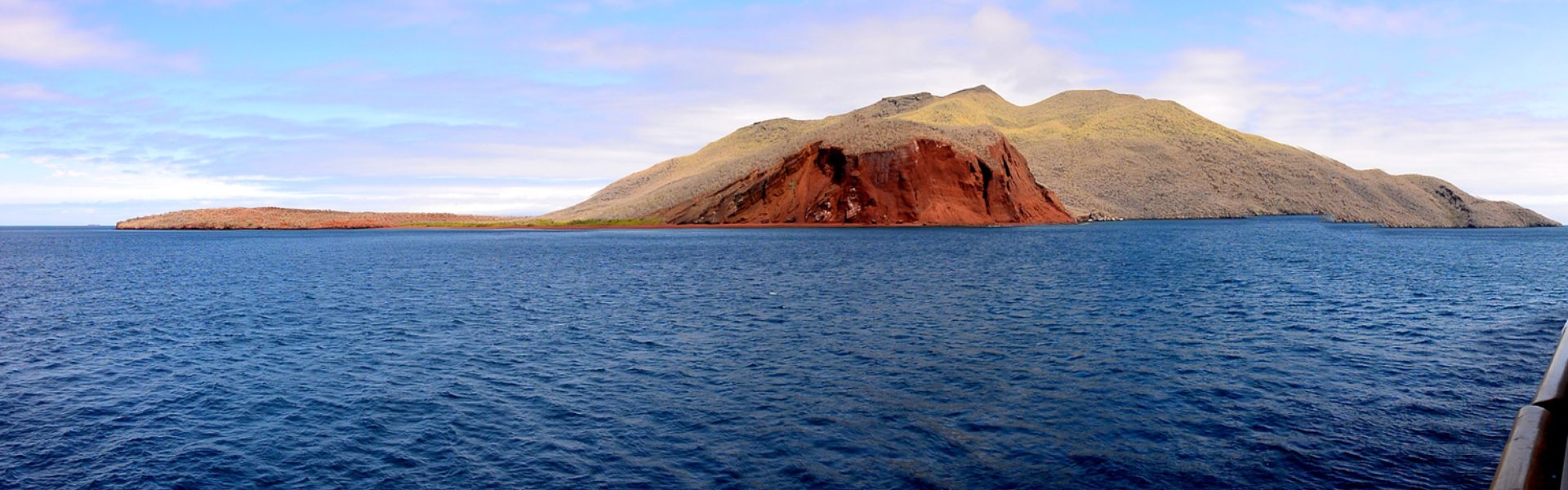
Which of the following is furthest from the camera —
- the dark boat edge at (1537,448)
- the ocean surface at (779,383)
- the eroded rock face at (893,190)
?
the eroded rock face at (893,190)

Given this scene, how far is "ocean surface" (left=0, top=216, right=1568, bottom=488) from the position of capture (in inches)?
611

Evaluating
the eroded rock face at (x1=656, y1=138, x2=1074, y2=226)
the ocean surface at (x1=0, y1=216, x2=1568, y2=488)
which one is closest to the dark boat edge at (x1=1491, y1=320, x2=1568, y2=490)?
the ocean surface at (x1=0, y1=216, x2=1568, y2=488)

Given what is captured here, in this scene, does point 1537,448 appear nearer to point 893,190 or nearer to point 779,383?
point 779,383

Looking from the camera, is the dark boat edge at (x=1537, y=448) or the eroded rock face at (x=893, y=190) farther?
the eroded rock face at (x=893, y=190)

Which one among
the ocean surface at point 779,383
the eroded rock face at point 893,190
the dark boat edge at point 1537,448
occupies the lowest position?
the ocean surface at point 779,383

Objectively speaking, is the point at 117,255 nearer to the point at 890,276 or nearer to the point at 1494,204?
the point at 890,276

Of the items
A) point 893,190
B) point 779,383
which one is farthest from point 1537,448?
point 893,190

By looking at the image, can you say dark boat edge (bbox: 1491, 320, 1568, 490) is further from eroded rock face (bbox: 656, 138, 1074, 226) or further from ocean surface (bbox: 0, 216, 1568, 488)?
eroded rock face (bbox: 656, 138, 1074, 226)

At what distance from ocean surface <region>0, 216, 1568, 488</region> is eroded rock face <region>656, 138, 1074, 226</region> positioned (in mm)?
89247

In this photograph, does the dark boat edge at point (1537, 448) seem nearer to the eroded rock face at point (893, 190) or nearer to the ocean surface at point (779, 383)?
the ocean surface at point (779, 383)

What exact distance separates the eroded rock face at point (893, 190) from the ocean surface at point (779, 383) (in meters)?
89.2

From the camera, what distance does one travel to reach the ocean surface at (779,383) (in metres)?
15.5

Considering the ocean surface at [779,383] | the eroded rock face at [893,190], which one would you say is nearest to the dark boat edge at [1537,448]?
the ocean surface at [779,383]

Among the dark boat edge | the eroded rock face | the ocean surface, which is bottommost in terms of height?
the ocean surface
